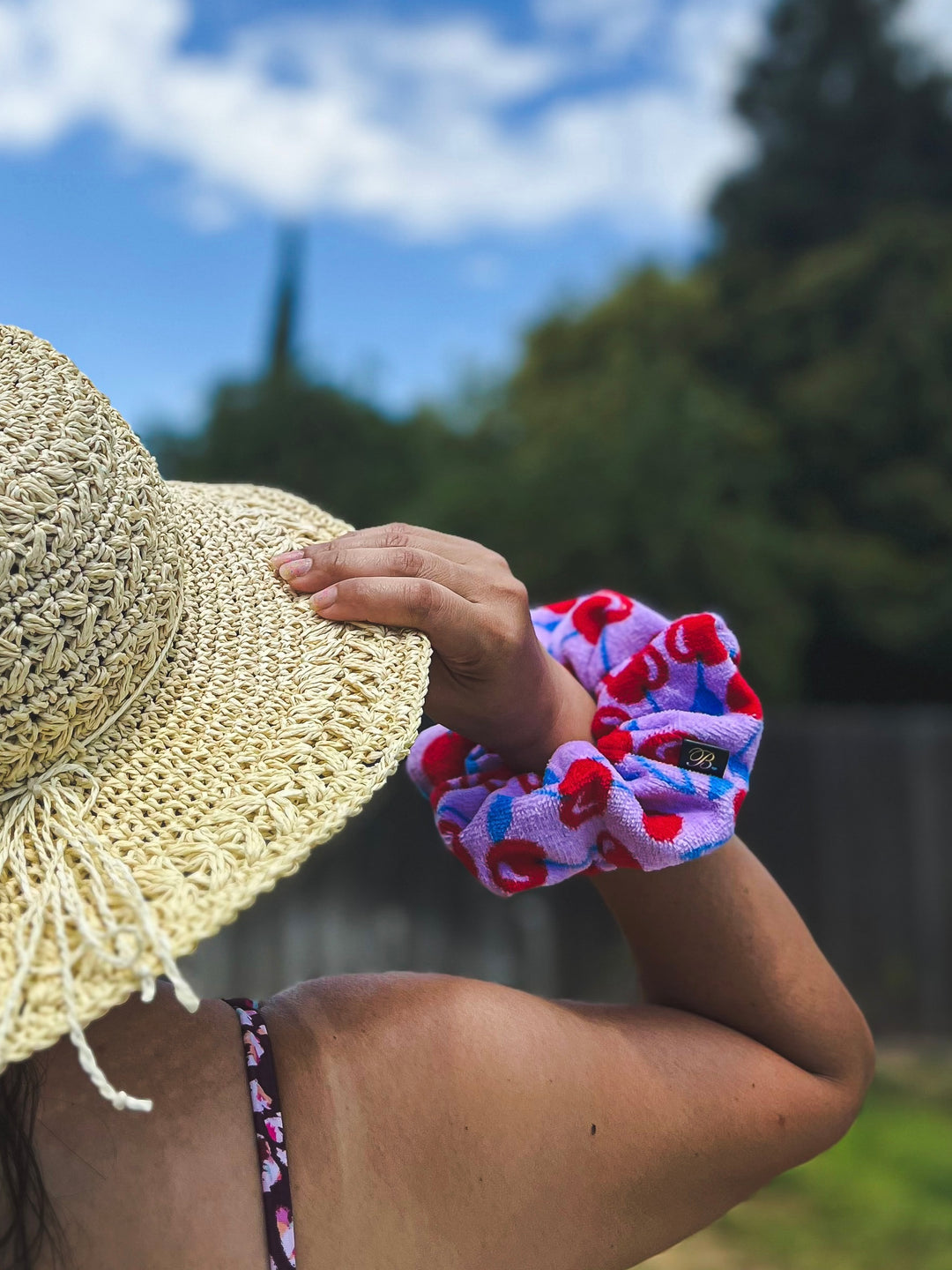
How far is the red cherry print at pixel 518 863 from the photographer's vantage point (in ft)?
3.32

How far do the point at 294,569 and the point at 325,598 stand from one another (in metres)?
0.06

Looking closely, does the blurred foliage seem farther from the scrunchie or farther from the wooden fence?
the scrunchie

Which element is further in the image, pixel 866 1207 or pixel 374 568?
pixel 866 1207

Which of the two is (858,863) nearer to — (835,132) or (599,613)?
(599,613)

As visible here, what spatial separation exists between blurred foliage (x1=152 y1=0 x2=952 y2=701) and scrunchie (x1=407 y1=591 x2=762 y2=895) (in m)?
5.83

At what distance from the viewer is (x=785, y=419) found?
12.8m

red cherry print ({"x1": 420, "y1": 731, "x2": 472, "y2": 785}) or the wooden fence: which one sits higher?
red cherry print ({"x1": 420, "y1": 731, "x2": 472, "y2": 785})

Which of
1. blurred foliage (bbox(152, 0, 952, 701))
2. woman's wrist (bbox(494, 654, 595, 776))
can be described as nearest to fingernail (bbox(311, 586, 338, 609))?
woman's wrist (bbox(494, 654, 595, 776))

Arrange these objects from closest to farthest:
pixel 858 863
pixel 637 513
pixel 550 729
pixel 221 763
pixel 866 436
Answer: pixel 221 763
pixel 550 729
pixel 858 863
pixel 637 513
pixel 866 436

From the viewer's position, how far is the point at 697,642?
3.62 feet

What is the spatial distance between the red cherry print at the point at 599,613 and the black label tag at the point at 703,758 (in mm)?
216

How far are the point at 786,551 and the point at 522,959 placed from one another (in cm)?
617

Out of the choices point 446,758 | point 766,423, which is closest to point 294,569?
point 446,758

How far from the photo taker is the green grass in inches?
149
